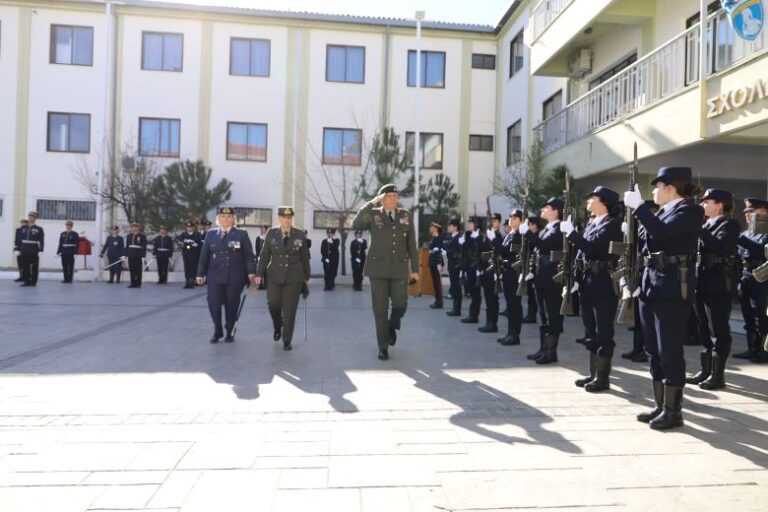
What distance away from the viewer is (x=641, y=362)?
682 centimetres

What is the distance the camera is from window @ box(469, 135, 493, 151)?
2444 cm

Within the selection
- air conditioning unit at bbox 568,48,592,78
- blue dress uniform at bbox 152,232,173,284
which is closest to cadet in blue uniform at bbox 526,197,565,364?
air conditioning unit at bbox 568,48,592,78

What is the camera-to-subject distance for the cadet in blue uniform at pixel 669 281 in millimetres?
4242

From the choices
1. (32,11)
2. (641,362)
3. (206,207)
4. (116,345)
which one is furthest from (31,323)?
(32,11)

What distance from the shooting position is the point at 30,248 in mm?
15594

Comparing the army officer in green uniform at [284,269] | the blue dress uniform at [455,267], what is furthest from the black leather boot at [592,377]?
the blue dress uniform at [455,267]

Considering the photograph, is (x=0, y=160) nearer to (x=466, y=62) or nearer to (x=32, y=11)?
(x=32, y=11)

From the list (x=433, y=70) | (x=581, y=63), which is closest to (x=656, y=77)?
(x=581, y=63)

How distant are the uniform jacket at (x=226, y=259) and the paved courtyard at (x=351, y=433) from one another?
968 millimetres

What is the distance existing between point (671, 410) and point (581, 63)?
12.4m

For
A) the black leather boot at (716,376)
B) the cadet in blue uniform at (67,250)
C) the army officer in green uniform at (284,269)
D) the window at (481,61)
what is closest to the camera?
the black leather boot at (716,376)

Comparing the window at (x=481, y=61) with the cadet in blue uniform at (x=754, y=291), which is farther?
the window at (x=481, y=61)

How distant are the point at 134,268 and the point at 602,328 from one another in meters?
14.2

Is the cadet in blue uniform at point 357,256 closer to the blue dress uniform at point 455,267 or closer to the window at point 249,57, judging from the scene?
the blue dress uniform at point 455,267
